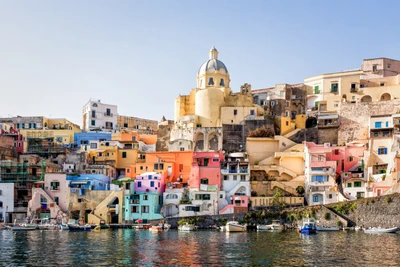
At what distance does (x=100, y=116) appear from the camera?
96188 millimetres

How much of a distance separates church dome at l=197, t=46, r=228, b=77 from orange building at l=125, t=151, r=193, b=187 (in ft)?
55.1

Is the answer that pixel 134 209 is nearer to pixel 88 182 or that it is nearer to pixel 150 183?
pixel 150 183

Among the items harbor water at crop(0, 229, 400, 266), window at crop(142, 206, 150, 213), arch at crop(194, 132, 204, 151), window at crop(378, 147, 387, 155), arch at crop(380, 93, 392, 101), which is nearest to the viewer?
harbor water at crop(0, 229, 400, 266)

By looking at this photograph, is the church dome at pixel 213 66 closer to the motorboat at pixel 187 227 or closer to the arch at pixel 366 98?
the arch at pixel 366 98

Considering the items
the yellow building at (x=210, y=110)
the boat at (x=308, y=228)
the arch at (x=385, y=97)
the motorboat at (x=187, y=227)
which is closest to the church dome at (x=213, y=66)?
the yellow building at (x=210, y=110)

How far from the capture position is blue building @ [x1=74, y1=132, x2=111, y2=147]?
3408 inches

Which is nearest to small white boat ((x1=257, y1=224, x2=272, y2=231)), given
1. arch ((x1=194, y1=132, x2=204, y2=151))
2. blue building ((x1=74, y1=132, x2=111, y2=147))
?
arch ((x1=194, y1=132, x2=204, y2=151))

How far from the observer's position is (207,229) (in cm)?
6531

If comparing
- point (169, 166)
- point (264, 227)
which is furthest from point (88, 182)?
point (264, 227)

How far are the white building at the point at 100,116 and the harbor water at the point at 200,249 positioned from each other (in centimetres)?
3778

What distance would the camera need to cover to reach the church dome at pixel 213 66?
86938mm

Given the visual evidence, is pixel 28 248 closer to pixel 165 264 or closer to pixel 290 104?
pixel 165 264

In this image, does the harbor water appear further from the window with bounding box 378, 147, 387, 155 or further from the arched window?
the window with bounding box 378, 147, 387, 155

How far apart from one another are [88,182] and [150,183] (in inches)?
292
